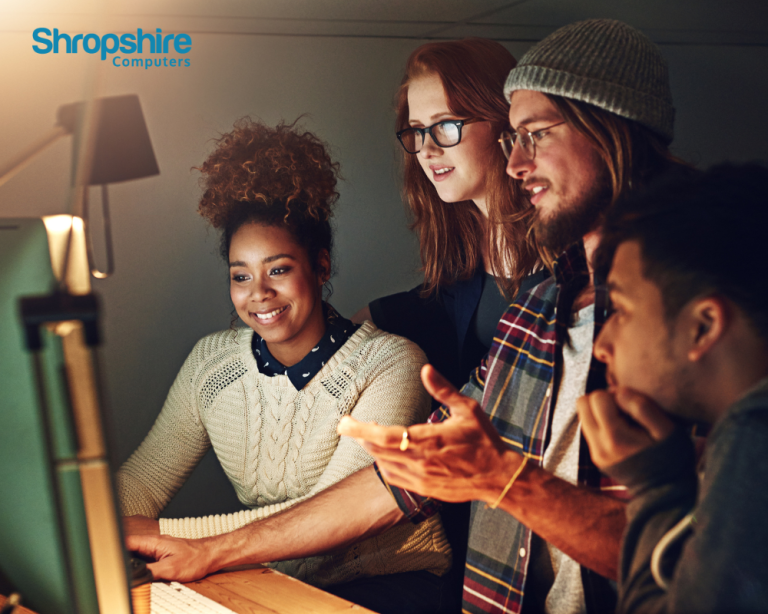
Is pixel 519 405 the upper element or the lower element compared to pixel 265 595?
upper

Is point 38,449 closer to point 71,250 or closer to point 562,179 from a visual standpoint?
point 71,250

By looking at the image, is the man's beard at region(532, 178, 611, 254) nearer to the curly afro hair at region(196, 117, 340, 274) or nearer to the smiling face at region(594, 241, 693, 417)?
the smiling face at region(594, 241, 693, 417)

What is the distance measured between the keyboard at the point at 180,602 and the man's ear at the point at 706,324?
718 mm

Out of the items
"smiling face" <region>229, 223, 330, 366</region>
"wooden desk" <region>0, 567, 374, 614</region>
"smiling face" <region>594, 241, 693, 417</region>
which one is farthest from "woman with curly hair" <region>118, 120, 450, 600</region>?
"smiling face" <region>594, 241, 693, 417</region>

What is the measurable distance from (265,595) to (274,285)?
0.70m

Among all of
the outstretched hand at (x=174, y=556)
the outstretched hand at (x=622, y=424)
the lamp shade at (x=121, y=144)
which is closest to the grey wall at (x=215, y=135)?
the lamp shade at (x=121, y=144)

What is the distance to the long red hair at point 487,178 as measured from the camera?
1.53 m

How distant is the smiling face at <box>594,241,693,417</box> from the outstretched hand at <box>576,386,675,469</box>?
0.02m

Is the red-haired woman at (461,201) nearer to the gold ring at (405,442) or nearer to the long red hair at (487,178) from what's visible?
the long red hair at (487,178)

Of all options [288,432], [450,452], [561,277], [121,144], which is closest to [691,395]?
[450,452]

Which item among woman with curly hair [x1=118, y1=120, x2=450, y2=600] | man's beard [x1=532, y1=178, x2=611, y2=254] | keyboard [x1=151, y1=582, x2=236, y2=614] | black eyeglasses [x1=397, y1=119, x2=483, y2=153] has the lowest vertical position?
keyboard [x1=151, y1=582, x2=236, y2=614]

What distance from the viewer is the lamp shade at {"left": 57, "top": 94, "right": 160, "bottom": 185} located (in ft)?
4.81

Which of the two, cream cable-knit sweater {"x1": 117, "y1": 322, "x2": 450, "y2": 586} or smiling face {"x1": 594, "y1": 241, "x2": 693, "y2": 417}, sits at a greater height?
smiling face {"x1": 594, "y1": 241, "x2": 693, "y2": 417}

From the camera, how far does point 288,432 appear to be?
146 cm
